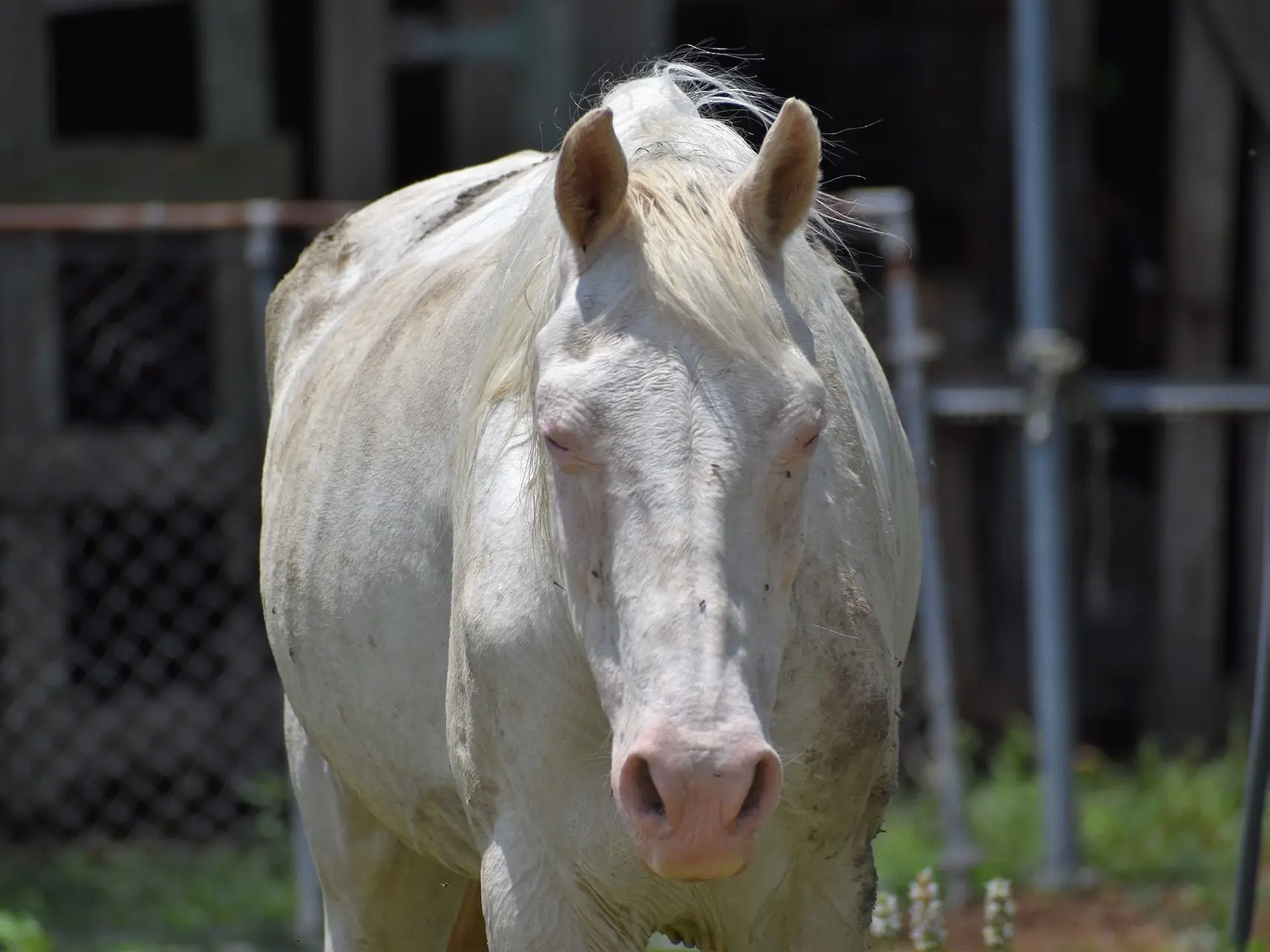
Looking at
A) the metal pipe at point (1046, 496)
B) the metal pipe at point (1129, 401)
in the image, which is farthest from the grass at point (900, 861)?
the metal pipe at point (1129, 401)

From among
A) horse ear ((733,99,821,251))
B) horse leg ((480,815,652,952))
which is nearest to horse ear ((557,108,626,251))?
horse ear ((733,99,821,251))

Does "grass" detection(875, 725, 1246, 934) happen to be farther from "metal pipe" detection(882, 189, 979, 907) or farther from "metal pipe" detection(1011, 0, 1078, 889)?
"metal pipe" detection(1011, 0, 1078, 889)

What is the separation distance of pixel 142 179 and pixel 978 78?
10.1 feet

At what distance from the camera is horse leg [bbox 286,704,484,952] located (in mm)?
2895

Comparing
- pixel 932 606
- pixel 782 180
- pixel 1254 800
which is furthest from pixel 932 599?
pixel 782 180

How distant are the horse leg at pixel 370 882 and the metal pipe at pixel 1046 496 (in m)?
2.22

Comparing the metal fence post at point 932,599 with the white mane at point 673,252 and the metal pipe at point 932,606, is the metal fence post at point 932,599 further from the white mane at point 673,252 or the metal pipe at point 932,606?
the white mane at point 673,252

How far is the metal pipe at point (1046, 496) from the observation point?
15.0ft

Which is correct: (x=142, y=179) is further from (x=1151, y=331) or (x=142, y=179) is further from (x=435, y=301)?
(x=1151, y=331)

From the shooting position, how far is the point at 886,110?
20.9ft

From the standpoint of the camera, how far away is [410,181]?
6328mm

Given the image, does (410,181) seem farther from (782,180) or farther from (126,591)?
(782,180)

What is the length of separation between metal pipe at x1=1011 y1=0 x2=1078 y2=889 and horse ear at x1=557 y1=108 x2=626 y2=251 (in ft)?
9.61

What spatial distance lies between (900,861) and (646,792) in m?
3.26
